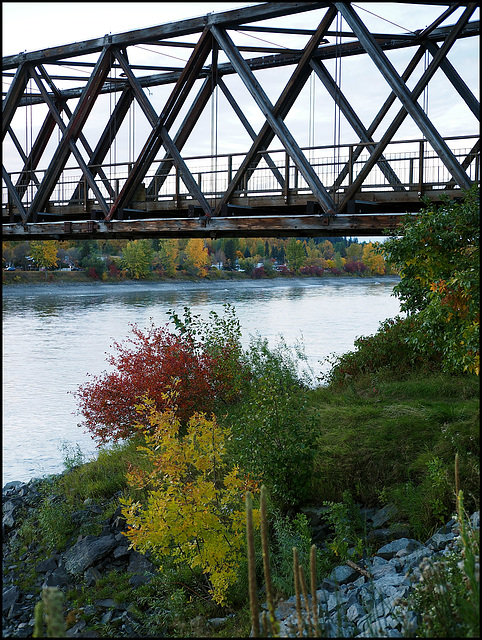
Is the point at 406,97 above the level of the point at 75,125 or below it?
below

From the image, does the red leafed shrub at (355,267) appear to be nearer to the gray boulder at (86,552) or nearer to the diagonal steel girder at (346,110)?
the diagonal steel girder at (346,110)

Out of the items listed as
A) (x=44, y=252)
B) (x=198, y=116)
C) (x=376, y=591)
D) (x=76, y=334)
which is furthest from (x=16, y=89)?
(x=44, y=252)

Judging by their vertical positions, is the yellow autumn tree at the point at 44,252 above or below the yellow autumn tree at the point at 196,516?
above

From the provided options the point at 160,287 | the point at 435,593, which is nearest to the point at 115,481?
the point at 435,593

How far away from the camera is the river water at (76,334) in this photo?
16.6m

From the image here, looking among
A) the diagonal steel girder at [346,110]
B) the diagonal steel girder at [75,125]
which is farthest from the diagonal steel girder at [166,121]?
the diagonal steel girder at [346,110]

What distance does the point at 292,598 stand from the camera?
22.2ft

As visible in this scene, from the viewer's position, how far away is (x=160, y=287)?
76.6 meters

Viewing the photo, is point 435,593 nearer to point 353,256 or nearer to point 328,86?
point 328,86

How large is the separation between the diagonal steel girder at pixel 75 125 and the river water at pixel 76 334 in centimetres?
502

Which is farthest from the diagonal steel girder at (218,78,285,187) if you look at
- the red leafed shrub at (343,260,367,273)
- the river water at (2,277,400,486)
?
the red leafed shrub at (343,260,367,273)

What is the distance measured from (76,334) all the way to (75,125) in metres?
21.3

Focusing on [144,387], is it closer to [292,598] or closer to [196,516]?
[196,516]

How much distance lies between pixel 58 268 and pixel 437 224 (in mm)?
72742
